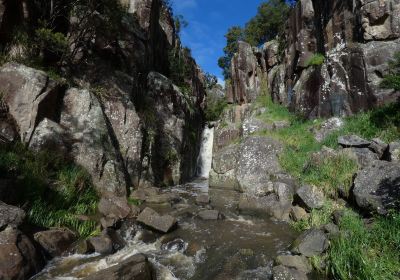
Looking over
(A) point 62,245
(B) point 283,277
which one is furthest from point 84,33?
(B) point 283,277

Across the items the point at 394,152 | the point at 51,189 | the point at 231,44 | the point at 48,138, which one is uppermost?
the point at 231,44

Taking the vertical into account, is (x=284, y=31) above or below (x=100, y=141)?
above

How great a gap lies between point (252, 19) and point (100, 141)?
35.0 meters

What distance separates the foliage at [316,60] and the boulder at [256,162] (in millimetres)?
6335

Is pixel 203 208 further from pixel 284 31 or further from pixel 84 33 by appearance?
pixel 284 31

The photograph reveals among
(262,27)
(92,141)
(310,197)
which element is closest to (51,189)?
(92,141)

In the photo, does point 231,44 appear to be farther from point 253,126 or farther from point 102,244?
point 102,244

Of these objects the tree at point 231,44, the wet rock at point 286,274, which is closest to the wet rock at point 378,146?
the wet rock at point 286,274

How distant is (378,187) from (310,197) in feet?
6.94

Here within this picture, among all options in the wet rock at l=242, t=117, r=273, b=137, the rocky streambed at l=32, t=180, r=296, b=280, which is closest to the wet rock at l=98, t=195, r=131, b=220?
the rocky streambed at l=32, t=180, r=296, b=280

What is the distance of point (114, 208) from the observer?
9.70 m

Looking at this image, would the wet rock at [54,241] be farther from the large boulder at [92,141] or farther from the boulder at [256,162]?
the boulder at [256,162]

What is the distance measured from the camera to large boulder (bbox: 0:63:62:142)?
1077 centimetres

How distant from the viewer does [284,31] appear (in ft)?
82.7
